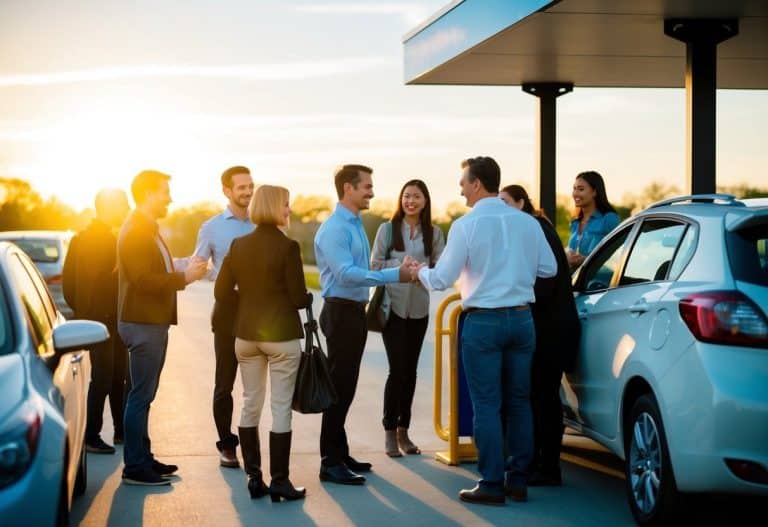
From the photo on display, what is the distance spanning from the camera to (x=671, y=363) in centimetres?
620

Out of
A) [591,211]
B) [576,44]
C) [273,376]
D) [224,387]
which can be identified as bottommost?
[224,387]

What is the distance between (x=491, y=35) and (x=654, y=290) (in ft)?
15.4

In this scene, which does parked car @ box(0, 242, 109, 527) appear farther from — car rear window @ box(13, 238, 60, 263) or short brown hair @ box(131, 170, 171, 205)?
car rear window @ box(13, 238, 60, 263)

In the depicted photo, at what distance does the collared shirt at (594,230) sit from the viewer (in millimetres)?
10250

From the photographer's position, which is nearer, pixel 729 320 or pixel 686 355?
pixel 729 320

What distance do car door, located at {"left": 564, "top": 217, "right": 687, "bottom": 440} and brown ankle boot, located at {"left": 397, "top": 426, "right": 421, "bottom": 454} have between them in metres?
1.83

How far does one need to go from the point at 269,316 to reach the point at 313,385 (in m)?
0.53

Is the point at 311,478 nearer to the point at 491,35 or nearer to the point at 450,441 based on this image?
the point at 450,441

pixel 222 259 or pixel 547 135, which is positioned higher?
pixel 547 135

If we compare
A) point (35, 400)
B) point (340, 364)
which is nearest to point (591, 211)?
point (340, 364)

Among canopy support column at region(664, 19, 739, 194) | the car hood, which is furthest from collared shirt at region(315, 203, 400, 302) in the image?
canopy support column at region(664, 19, 739, 194)

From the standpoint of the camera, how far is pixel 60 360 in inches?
232

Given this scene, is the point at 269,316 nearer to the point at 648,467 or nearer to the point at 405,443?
the point at 405,443

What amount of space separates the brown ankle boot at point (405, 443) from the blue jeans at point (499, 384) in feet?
5.67
